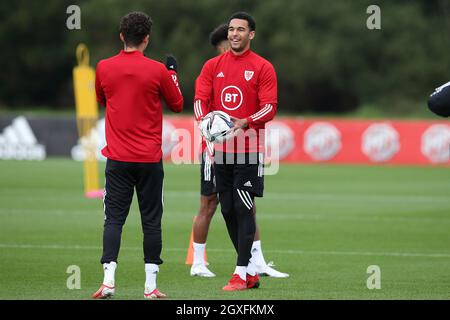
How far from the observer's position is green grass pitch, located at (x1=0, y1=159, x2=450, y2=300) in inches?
396

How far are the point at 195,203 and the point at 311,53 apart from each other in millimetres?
39198

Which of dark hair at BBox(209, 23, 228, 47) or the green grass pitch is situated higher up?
dark hair at BBox(209, 23, 228, 47)

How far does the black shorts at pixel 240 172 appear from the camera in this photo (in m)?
10.0

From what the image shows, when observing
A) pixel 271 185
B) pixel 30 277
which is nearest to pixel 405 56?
pixel 271 185

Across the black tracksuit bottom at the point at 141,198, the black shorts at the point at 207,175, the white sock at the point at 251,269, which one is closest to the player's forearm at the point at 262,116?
the black tracksuit bottom at the point at 141,198

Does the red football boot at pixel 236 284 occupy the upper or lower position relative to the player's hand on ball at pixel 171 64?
lower

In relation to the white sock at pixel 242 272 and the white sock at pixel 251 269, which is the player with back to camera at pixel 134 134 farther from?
the white sock at pixel 251 269

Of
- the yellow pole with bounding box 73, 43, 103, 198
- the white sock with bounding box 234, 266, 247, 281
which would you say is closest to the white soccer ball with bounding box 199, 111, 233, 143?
the white sock with bounding box 234, 266, 247, 281

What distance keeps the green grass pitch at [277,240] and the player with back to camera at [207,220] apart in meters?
0.21

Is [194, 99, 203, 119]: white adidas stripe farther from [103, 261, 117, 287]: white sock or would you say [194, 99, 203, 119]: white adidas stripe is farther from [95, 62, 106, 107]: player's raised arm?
[103, 261, 117, 287]: white sock

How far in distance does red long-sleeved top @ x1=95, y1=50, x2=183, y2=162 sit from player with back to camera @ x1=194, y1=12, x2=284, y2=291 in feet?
3.09

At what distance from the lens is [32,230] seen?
15.2 metres

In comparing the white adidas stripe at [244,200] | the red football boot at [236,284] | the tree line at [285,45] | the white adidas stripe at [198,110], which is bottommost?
the red football boot at [236,284]

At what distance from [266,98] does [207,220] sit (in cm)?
201
